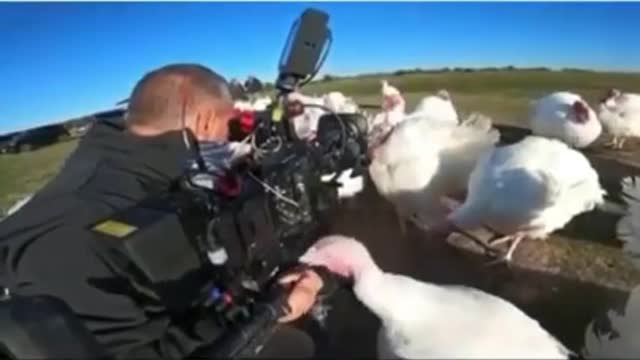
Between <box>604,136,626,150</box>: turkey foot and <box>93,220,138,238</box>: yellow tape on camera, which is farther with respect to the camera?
<box>604,136,626,150</box>: turkey foot

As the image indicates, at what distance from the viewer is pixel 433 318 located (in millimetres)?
1423

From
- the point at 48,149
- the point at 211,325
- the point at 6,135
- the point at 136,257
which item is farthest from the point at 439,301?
the point at 6,135

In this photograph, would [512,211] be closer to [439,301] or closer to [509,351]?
[439,301]

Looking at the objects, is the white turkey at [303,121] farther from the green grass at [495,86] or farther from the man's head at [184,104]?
the green grass at [495,86]

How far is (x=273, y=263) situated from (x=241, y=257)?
0.10m

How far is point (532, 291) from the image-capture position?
2.75 m

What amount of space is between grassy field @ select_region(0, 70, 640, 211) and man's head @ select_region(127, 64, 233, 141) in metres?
0.88

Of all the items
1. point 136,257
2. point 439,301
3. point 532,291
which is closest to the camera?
point 136,257

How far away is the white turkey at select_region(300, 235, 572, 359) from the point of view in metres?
1.22

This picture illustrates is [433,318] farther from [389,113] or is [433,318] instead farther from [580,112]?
[580,112]

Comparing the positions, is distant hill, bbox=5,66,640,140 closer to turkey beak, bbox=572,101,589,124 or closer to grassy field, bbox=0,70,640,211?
grassy field, bbox=0,70,640,211

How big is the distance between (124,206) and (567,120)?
2884 millimetres

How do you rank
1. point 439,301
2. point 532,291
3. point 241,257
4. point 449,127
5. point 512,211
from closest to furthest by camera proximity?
1. point 241,257
2. point 439,301
3. point 532,291
4. point 512,211
5. point 449,127

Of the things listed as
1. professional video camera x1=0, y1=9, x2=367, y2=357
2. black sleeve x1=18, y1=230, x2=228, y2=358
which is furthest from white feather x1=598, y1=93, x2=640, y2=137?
black sleeve x1=18, y1=230, x2=228, y2=358
